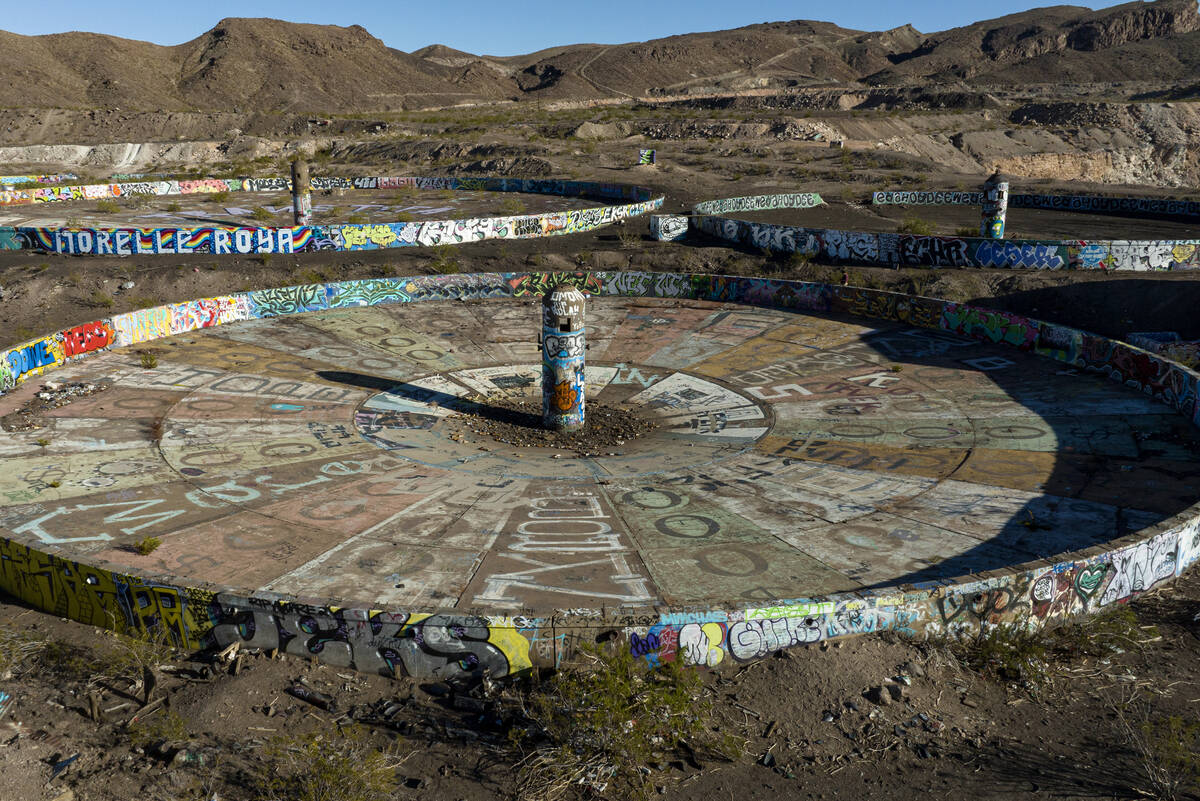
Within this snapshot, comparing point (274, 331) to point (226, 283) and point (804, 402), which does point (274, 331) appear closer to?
point (226, 283)

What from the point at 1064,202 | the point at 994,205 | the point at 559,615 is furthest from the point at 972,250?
the point at 559,615

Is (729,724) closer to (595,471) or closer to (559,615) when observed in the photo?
(559,615)

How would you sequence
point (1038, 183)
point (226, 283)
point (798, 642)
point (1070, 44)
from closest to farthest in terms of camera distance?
point (798, 642)
point (226, 283)
point (1038, 183)
point (1070, 44)

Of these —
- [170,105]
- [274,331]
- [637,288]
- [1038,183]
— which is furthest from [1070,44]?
[274,331]

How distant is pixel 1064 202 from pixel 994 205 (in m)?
18.3

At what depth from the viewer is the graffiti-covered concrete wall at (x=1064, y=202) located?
166ft

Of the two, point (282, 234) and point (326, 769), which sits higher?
point (282, 234)

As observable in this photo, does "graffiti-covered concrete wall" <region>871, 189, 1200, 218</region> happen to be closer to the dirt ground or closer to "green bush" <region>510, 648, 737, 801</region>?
the dirt ground

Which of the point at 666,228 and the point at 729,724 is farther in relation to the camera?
the point at 666,228

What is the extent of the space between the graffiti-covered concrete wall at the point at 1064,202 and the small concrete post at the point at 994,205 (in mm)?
15330

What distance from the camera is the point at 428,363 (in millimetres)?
26688

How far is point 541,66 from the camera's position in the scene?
188375 mm

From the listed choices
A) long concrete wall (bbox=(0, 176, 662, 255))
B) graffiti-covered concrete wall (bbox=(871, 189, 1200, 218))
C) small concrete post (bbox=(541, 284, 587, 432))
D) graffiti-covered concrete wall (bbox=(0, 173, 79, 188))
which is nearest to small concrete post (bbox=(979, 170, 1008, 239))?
graffiti-covered concrete wall (bbox=(871, 189, 1200, 218))

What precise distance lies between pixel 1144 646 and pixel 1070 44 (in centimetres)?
19590
